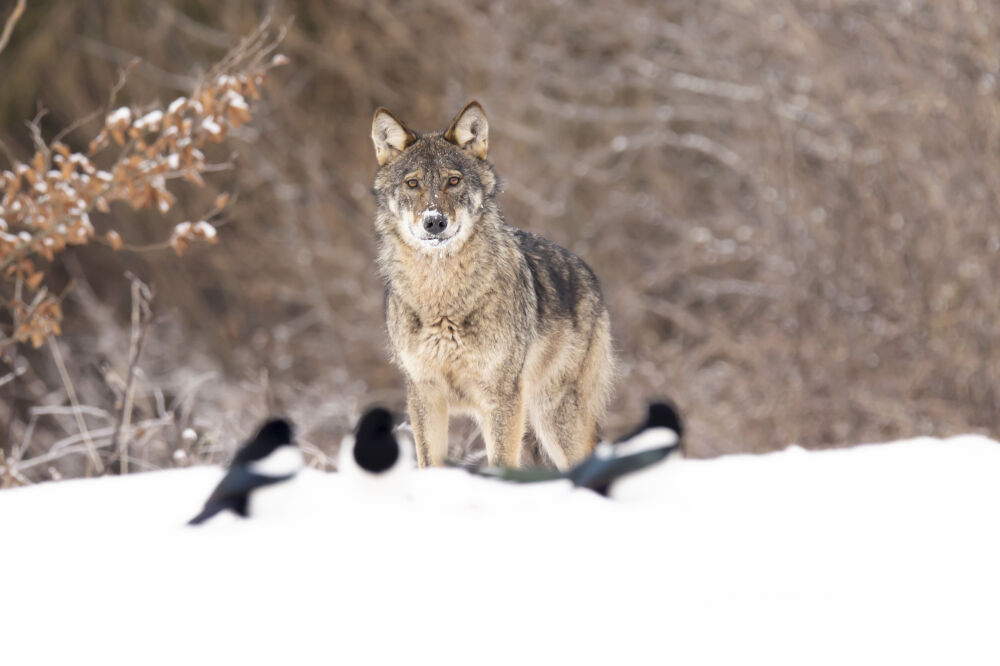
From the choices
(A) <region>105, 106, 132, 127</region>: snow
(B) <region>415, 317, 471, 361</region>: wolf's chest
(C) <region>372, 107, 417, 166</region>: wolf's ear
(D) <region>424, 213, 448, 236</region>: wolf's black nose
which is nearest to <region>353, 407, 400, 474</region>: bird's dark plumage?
(B) <region>415, 317, 471, 361</region>: wolf's chest

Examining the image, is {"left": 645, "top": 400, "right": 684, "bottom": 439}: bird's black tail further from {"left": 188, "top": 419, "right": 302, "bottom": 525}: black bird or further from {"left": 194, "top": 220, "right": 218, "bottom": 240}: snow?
{"left": 194, "top": 220, "right": 218, "bottom": 240}: snow

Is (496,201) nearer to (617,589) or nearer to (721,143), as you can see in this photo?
(617,589)

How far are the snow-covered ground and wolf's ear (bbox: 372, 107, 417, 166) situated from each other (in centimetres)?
219

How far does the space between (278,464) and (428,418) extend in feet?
6.04

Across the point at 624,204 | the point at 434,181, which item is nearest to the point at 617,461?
the point at 434,181

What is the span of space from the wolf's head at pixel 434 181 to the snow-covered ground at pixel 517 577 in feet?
5.59

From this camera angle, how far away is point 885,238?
1345 cm

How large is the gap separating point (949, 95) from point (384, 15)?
9.96 metres

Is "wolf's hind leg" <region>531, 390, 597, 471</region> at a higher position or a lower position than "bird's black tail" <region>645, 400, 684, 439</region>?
lower

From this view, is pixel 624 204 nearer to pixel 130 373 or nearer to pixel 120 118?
pixel 130 373

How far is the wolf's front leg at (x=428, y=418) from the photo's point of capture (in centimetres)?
621

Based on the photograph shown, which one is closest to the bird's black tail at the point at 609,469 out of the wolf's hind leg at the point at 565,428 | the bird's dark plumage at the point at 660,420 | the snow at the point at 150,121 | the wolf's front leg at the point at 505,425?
the bird's dark plumage at the point at 660,420

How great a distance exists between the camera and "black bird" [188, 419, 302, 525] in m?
4.33

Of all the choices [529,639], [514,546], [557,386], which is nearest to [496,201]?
[557,386]
